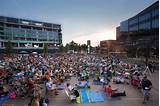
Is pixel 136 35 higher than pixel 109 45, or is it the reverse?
pixel 136 35

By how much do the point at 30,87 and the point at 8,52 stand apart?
3903cm

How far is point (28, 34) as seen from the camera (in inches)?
2682

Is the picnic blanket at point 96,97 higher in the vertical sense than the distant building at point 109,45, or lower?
lower

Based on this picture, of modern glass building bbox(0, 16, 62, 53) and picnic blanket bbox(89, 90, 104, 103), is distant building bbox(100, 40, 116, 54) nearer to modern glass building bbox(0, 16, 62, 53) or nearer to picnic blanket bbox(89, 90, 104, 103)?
picnic blanket bbox(89, 90, 104, 103)

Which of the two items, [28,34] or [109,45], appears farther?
[28,34]

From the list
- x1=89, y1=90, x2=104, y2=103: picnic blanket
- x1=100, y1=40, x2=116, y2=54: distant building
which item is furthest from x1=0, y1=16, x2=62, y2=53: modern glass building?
x1=89, y1=90, x2=104, y2=103: picnic blanket

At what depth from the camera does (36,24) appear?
233 feet

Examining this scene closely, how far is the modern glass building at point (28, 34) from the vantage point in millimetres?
60125

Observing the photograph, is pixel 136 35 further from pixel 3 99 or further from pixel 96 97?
pixel 3 99

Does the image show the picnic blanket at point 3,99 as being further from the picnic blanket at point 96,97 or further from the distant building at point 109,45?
the distant building at point 109,45

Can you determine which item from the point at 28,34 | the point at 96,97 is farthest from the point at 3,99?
the point at 28,34

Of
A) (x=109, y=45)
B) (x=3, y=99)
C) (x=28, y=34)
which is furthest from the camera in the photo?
(x=28, y=34)

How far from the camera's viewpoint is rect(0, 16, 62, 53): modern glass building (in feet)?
197

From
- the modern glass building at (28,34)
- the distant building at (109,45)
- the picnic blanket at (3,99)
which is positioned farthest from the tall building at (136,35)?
the modern glass building at (28,34)
